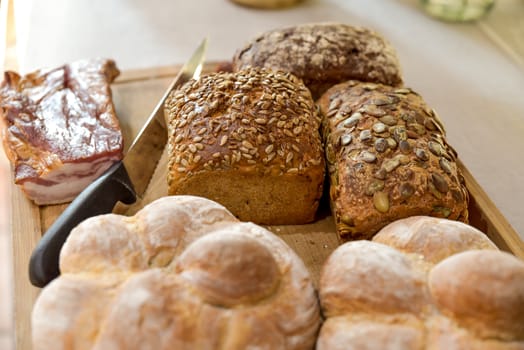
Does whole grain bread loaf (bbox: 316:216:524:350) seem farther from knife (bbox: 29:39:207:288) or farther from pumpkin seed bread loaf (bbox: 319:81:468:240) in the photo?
knife (bbox: 29:39:207:288)

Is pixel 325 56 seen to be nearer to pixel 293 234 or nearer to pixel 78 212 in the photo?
pixel 293 234

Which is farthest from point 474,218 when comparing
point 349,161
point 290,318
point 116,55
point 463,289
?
point 116,55

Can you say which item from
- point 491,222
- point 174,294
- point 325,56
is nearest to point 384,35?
point 325,56

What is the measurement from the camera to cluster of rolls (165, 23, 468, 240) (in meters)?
1.96

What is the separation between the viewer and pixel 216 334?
139cm

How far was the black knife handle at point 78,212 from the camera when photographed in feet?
5.79

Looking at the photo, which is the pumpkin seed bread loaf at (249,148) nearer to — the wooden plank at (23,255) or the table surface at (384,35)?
the wooden plank at (23,255)

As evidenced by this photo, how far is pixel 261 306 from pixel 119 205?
992mm

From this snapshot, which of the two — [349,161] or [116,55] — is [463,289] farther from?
[116,55]

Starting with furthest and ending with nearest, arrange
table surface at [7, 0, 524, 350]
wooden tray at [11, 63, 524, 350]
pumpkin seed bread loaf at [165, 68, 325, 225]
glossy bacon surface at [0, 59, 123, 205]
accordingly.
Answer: table surface at [7, 0, 524, 350], glossy bacon surface at [0, 59, 123, 205], pumpkin seed bread loaf at [165, 68, 325, 225], wooden tray at [11, 63, 524, 350]

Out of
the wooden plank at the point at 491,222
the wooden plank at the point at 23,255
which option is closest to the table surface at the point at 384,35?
the wooden plank at the point at 491,222

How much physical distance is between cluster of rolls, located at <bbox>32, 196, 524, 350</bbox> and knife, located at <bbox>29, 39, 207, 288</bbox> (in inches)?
9.2

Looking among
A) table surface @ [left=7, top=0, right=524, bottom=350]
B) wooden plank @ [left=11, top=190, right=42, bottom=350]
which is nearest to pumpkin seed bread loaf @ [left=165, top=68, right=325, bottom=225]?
wooden plank @ [left=11, top=190, right=42, bottom=350]

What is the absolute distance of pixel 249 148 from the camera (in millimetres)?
2055
